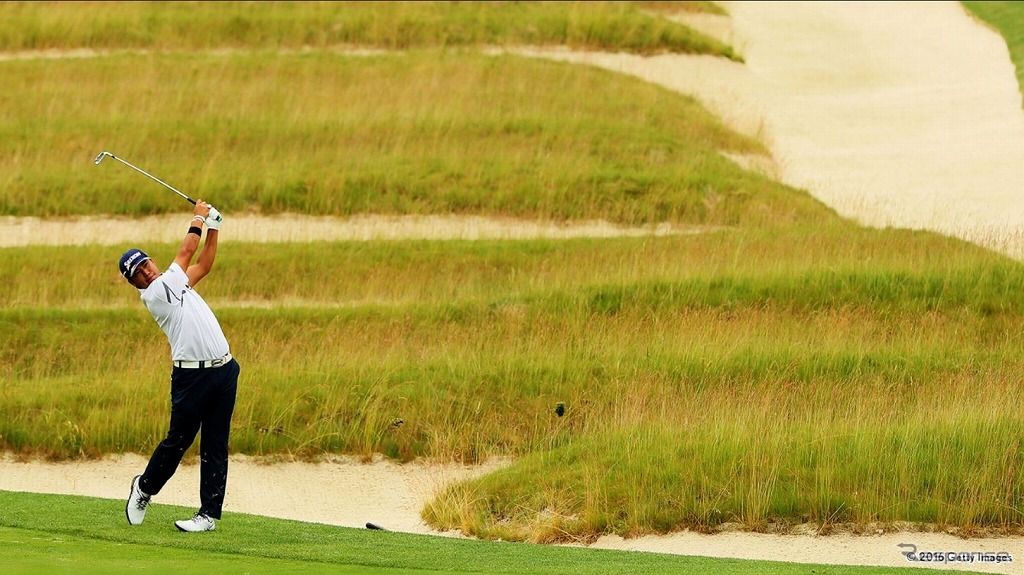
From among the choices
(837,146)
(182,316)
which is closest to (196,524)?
(182,316)

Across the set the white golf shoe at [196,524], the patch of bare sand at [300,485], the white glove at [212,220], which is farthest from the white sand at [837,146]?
the white glove at [212,220]

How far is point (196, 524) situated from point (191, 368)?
4.48 ft

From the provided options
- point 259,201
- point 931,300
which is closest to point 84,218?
point 259,201

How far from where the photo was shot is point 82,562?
10.1m

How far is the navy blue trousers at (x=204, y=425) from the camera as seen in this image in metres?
11.8

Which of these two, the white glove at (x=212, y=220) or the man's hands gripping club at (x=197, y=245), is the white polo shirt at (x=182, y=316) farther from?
the white glove at (x=212, y=220)

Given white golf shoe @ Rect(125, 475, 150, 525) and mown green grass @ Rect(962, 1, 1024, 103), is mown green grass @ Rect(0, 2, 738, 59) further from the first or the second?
white golf shoe @ Rect(125, 475, 150, 525)

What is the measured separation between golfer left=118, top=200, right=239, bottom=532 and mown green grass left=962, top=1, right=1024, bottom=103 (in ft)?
96.9

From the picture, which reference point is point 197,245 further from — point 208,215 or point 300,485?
point 300,485

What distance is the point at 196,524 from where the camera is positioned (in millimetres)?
12148

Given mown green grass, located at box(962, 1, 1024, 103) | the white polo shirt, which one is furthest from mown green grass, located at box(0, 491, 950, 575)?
mown green grass, located at box(962, 1, 1024, 103)

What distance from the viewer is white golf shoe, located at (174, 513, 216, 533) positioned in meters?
12.1

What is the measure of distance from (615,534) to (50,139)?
21078 millimetres

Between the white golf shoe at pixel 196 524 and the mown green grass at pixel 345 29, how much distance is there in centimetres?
2743
